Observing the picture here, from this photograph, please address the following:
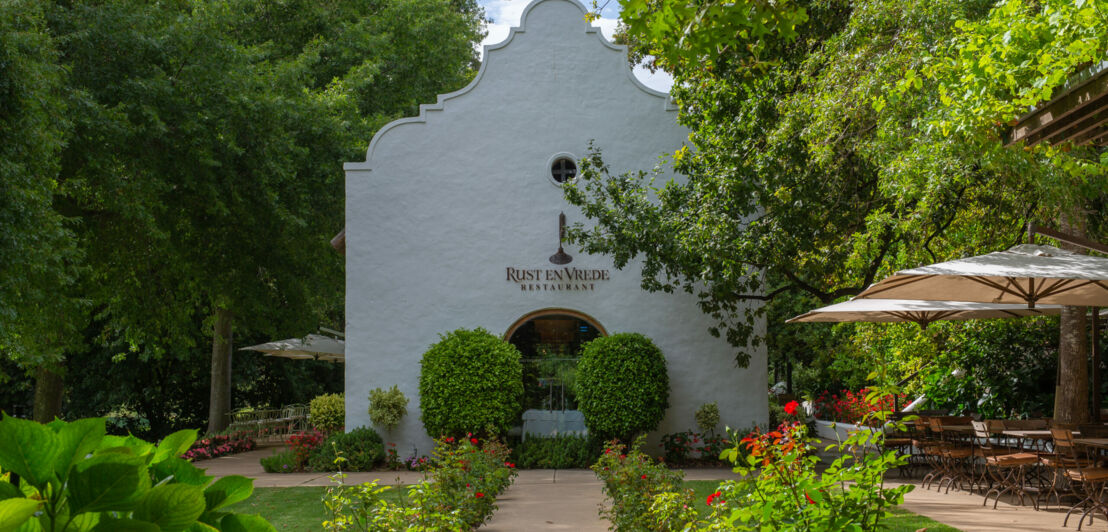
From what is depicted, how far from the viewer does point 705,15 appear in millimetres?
6129

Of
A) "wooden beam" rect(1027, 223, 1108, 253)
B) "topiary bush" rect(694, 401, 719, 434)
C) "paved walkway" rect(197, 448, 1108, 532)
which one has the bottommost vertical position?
"paved walkway" rect(197, 448, 1108, 532)

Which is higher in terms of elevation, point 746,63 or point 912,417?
point 746,63

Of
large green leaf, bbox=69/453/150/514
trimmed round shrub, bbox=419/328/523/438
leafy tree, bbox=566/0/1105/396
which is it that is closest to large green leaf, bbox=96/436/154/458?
large green leaf, bbox=69/453/150/514

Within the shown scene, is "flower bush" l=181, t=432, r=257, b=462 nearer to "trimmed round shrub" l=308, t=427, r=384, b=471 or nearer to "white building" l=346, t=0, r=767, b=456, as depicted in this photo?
"trimmed round shrub" l=308, t=427, r=384, b=471

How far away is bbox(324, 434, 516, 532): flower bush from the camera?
6.06 m

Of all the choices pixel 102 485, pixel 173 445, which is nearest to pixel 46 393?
pixel 173 445

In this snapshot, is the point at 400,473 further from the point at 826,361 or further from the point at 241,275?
the point at 826,361

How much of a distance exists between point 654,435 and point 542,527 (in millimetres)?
6545

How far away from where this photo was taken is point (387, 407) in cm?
1528

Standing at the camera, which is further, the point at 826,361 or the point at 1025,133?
the point at 826,361

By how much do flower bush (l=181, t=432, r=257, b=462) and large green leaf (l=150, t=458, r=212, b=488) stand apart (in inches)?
737

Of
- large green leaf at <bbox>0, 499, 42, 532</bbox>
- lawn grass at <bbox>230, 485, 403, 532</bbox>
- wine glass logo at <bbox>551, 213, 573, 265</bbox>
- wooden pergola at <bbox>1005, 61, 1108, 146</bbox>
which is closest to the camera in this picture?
large green leaf at <bbox>0, 499, 42, 532</bbox>

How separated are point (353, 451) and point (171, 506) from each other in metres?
14.5

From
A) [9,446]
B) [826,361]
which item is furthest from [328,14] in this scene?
[9,446]
